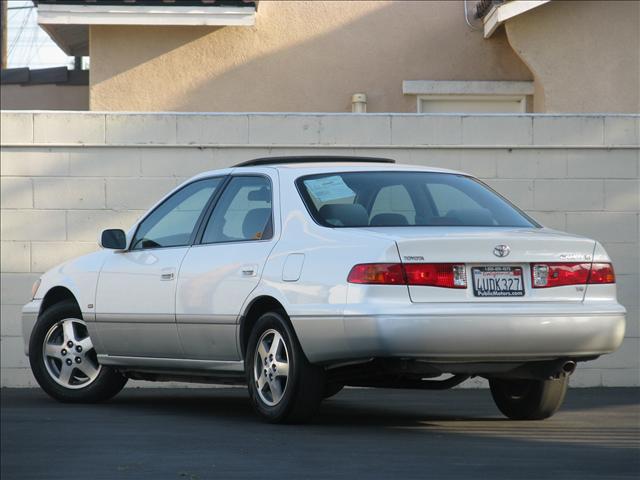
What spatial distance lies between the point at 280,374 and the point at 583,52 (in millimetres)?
9672

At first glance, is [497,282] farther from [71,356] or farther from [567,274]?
[71,356]

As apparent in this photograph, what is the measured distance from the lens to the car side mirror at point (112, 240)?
412 inches

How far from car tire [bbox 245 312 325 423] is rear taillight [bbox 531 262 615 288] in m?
1.34

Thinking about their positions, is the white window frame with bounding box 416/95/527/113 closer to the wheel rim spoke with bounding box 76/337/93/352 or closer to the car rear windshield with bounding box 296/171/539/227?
the wheel rim spoke with bounding box 76/337/93/352

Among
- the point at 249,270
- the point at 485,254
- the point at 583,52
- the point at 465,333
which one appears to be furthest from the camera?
the point at 583,52

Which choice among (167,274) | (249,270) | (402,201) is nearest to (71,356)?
(167,274)

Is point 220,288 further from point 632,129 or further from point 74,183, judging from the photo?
point 632,129

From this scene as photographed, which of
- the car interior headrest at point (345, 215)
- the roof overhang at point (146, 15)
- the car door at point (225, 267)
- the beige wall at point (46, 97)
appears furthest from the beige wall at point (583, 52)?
the car interior headrest at point (345, 215)

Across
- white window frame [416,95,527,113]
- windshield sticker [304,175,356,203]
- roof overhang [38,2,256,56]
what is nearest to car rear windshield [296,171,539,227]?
windshield sticker [304,175,356,203]

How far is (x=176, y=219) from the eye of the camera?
10.1 metres

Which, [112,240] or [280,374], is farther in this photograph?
[112,240]

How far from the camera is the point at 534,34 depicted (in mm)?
17703

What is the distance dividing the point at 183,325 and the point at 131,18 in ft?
29.1

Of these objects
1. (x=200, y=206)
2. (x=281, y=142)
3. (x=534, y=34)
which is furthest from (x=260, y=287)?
(x=534, y=34)
